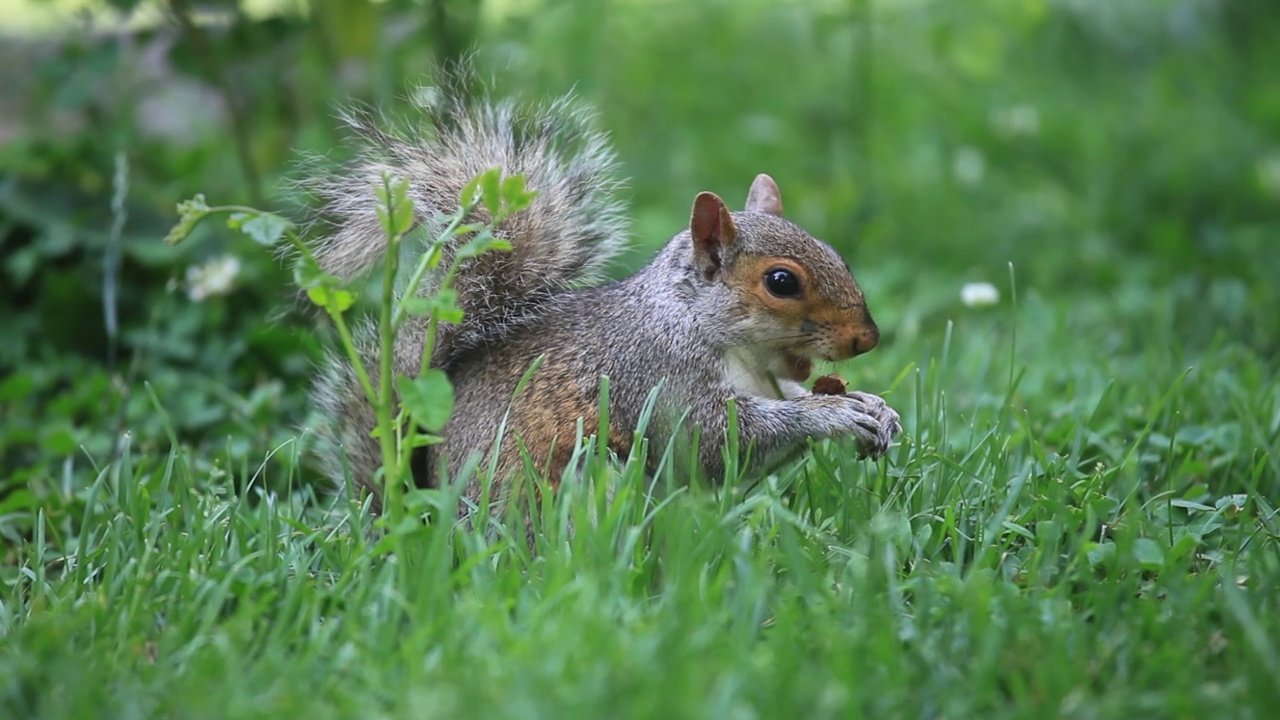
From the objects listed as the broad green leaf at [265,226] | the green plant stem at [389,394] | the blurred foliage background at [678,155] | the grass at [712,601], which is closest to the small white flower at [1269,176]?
the blurred foliage background at [678,155]

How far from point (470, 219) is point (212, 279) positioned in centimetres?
131

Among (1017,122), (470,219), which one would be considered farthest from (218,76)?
(1017,122)

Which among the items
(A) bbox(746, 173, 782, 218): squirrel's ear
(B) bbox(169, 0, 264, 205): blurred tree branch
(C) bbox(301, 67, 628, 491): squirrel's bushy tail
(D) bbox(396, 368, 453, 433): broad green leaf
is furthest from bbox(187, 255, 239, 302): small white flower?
(D) bbox(396, 368, 453, 433): broad green leaf

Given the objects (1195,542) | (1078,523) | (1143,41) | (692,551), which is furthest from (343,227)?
(1143,41)

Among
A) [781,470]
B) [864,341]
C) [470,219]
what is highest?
[470,219]

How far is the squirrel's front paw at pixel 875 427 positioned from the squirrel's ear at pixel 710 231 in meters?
0.36

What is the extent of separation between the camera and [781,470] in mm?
2551

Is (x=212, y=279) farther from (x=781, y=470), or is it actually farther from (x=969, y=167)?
(x=969, y=167)

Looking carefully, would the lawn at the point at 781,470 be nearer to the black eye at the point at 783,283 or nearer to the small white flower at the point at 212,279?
the small white flower at the point at 212,279

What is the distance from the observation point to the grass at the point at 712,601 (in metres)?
1.63

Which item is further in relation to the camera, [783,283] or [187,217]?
[783,283]

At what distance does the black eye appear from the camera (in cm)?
243

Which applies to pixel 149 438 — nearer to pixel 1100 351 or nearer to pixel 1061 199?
pixel 1100 351

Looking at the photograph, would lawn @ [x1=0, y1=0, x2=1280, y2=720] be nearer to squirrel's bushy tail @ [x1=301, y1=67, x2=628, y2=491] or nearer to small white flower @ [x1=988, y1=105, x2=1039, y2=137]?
small white flower @ [x1=988, y1=105, x2=1039, y2=137]
